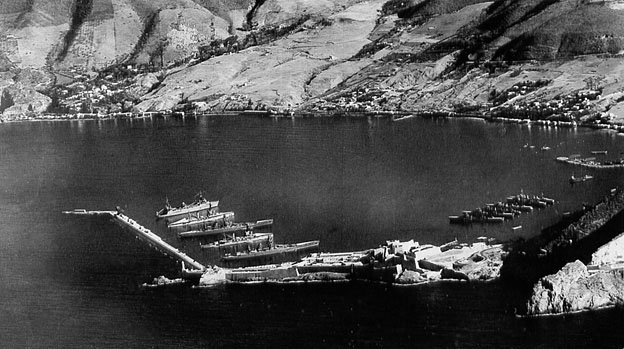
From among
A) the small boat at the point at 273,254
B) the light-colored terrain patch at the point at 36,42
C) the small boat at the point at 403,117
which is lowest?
the small boat at the point at 273,254

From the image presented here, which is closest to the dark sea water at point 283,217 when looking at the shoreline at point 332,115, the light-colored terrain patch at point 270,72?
the shoreline at point 332,115

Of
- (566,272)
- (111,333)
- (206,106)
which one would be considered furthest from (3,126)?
(566,272)

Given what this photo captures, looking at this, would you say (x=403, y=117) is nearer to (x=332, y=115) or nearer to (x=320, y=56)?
(x=332, y=115)

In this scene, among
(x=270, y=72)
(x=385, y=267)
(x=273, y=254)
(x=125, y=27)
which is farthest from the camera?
(x=125, y=27)

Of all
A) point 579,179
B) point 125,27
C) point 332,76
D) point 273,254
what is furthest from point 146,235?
point 125,27

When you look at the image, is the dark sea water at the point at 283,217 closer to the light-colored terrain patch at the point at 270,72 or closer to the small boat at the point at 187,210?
the small boat at the point at 187,210

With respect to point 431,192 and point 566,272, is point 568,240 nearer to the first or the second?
point 566,272
